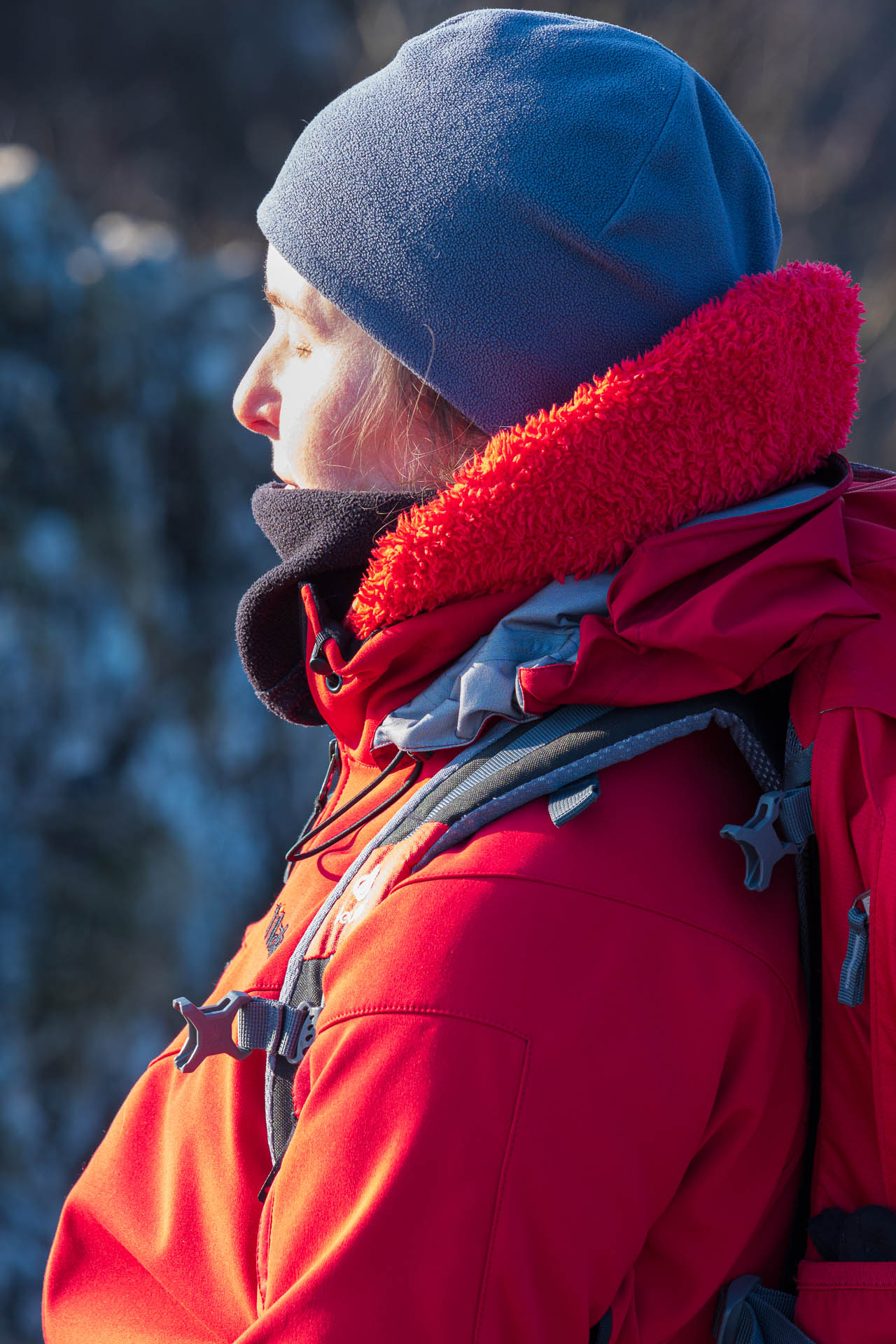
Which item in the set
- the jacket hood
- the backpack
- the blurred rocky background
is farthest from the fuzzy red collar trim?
the blurred rocky background

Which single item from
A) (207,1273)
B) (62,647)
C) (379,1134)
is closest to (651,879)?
(379,1134)

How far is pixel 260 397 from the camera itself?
2.85ft

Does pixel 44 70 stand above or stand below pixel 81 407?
above

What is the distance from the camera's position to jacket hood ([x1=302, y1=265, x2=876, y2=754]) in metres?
0.65

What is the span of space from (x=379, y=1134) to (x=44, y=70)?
18.4ft

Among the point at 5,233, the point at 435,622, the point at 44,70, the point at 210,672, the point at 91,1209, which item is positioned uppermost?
the point at 44,70

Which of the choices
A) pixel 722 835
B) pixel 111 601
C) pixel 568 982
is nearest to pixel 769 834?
pixel 722 835

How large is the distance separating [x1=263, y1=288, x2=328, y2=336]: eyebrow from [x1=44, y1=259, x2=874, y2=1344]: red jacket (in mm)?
216

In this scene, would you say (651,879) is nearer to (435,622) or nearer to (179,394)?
(435,622)

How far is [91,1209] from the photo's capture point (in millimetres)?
826

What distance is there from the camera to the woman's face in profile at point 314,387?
31.3 inches

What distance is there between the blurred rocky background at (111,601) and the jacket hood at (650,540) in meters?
3.10

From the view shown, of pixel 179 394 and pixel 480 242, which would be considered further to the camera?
pixel 179 394

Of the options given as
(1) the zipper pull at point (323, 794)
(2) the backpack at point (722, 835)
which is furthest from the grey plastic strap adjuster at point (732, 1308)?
(1) the zipper pull at point (323, 794)
